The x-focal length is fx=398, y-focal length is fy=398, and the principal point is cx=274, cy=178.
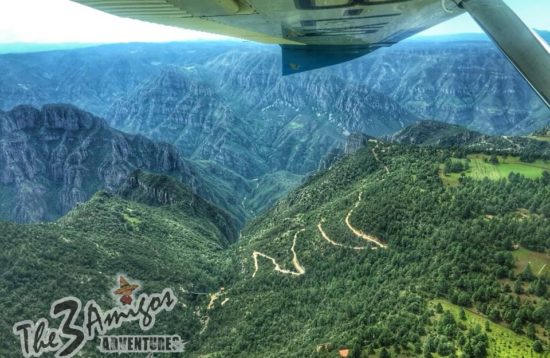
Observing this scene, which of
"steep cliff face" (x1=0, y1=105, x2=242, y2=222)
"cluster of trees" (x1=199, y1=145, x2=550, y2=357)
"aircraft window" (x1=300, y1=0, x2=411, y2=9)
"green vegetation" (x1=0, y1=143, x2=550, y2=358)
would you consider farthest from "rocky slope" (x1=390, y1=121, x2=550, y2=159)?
"steep cliff face" (x1=0, y1=105, x2=242, y2=222)

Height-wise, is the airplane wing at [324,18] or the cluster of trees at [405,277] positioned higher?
the airplane wing at [324,18]

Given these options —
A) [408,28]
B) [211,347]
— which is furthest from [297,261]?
[408,28]

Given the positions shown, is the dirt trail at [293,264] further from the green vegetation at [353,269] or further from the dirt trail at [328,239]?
the dirt trail at [328,239]

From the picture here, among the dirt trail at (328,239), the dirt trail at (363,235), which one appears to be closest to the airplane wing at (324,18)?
the dirt trail at (363,235)

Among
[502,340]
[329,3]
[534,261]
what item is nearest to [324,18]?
[329,3]

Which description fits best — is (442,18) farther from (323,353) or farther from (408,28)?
(323,353)

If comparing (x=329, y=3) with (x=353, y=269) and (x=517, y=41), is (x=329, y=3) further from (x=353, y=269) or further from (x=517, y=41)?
(x=353, y=269)
